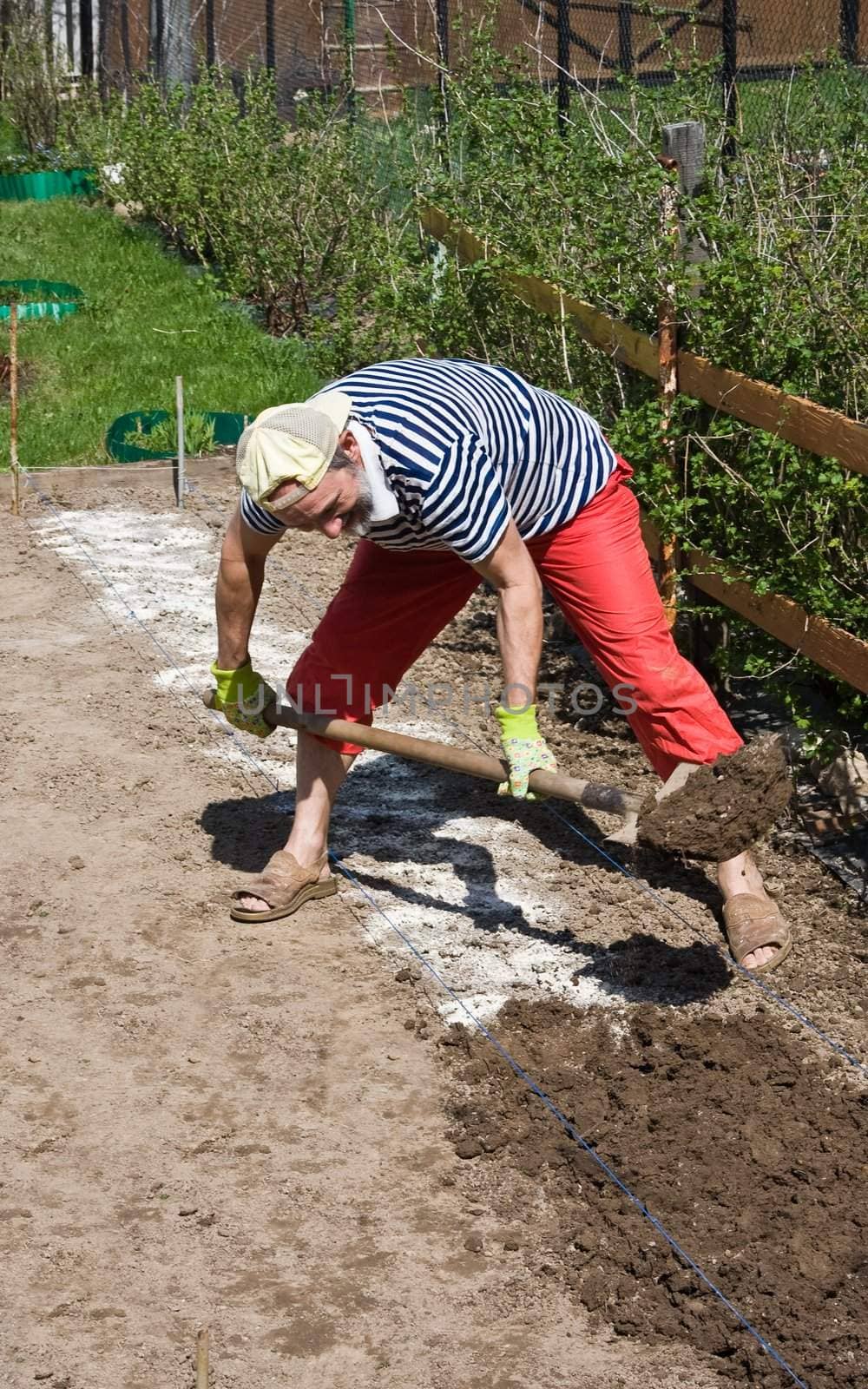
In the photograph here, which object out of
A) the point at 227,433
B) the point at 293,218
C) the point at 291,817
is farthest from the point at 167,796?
the point at 293,218

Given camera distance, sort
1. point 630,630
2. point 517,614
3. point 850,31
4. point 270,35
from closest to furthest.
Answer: point 517,614, point 630,630, point 850,31, point 270,35

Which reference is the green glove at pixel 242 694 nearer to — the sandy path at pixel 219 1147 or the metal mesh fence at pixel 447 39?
the sandy path at pixel 219 1147

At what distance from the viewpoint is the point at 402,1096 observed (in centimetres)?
392

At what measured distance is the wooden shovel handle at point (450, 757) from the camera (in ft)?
13.0

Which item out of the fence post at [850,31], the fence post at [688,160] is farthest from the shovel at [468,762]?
the fence post at [850,31]

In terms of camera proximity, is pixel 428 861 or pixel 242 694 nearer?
pixel 242 694

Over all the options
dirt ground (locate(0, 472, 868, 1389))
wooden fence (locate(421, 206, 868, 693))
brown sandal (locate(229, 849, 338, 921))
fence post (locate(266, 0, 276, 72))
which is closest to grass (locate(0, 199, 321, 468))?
fence post (locate(266, 0, 276, 72))

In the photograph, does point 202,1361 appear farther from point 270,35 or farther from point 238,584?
point 270,35

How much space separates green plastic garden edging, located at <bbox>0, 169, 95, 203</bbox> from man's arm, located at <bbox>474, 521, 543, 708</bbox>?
48.7 feet

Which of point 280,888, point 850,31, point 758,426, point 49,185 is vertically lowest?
point 280,888

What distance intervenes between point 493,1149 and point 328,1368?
78 cm

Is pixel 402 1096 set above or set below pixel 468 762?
below

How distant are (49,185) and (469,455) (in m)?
15.2

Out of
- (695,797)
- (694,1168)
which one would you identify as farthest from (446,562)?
(694,1168)
